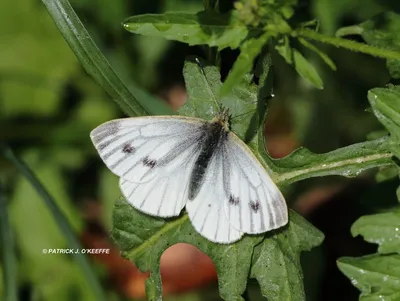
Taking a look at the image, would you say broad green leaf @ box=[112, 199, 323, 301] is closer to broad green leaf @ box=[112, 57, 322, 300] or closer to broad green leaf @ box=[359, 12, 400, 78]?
broad green leaf @ box=[112, 57, 322, 300]

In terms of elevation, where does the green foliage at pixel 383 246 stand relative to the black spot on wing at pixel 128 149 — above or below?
below

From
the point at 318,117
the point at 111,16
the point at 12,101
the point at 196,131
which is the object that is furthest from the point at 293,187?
the point at 12,101

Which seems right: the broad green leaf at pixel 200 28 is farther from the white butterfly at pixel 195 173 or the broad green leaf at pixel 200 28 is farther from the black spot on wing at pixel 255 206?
the black spot on wing at pixel 255 206

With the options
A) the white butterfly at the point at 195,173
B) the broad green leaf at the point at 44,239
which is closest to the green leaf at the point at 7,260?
the broad green leaf at the point at 44,239

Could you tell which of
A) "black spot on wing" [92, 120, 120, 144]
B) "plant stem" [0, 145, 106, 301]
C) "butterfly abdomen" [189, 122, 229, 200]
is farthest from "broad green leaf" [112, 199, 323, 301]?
"plant stem" [0, 145, 106, 301]

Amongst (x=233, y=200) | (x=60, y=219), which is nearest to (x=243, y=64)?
(x=233, y=200)

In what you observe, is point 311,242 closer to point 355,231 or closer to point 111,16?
point 355,231
